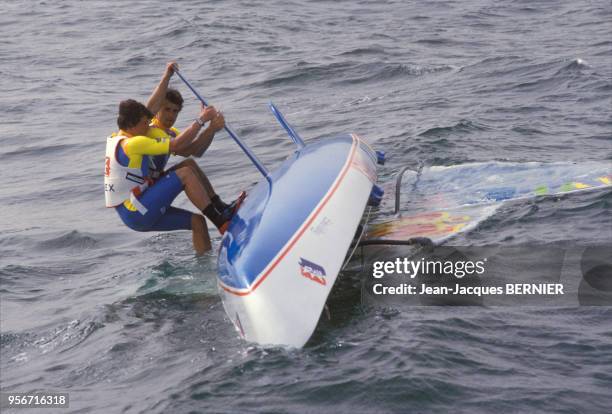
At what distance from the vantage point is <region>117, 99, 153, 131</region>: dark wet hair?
6688 millimetres

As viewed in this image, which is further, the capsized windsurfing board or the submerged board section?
the submerged board section

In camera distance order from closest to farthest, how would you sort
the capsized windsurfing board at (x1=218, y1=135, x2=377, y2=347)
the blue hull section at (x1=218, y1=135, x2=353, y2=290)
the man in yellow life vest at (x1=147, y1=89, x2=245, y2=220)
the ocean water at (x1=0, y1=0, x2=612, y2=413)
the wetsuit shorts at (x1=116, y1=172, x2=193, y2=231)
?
the ocean water at (x1=0, y1=0, x2=612, y2=413) → the capsized windsurfing board at (x1=218, y1=135, x2=377, y2=347) → the blue hull section at (x1=218, y1=135, x2=353, y2=290) → the man in yellow life vest at (x1=147, y1=89, x2=245, y2=220) → the wetsuit shorts at (x1=116, y1=172, x2=193, y2=231)

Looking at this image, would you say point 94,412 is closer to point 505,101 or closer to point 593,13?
point 505,101

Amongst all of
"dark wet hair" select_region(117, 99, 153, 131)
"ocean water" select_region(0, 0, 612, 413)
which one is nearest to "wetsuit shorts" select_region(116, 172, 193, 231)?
"ocean water" select_region(0, 0, 612, 413)

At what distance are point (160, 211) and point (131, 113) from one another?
31.1 inches

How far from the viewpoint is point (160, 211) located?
7023mm

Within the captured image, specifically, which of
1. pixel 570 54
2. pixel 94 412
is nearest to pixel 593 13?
pixel 570 54

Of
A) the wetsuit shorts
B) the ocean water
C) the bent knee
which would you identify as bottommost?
the ocean water

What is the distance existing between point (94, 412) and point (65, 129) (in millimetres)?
9014

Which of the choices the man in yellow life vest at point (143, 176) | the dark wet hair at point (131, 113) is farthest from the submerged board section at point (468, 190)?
the dark wet hair at point (131, 113)

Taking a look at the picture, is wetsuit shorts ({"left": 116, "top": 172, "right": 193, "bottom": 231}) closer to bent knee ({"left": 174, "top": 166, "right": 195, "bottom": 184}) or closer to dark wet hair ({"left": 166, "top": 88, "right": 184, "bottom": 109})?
bent knee ({"left": 174, "top": 166, "right": 195, "bottom": 184})

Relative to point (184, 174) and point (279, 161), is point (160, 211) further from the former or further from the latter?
Result: point (279, 161)

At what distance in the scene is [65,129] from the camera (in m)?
13.2
